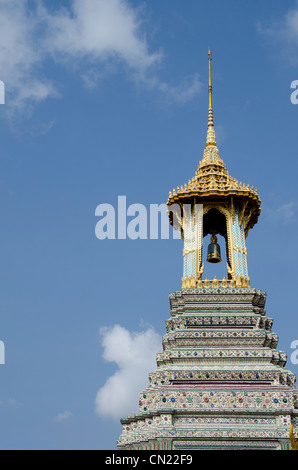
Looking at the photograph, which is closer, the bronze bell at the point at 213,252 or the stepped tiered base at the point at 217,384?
the stepped tiered base at the point at 217,384

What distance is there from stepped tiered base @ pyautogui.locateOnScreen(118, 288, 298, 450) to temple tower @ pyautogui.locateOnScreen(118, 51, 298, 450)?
0.15 feet

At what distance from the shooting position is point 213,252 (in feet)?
150

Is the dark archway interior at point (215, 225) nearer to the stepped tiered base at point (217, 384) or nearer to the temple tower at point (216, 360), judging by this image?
the temple tower at point (216, 360)

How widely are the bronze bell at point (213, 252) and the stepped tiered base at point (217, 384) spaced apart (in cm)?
586

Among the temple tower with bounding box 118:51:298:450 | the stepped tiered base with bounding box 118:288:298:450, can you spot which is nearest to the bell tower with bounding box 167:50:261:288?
the temple tower with bounding box 118:51:298:450

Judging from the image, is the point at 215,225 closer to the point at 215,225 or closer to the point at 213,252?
the point at 215,225

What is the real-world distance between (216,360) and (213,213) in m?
11.4

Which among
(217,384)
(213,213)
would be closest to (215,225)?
(213,213)

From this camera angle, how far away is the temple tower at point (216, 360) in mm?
33938

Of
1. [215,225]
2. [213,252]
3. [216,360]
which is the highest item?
[215,225]

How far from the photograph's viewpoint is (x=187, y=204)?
43.7 m

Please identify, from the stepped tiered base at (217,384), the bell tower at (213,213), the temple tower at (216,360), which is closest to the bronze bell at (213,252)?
the bell tower at (213,213)

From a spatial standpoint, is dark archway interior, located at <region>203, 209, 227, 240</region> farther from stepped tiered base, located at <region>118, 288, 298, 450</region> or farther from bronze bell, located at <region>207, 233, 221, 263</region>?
stepped tiered base, located at <region>118, 288, 298, 450</region>
